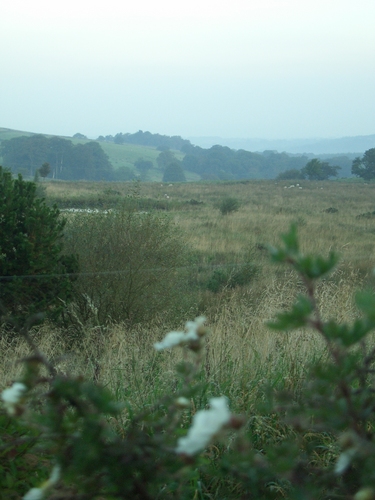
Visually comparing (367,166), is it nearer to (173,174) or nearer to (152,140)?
(173,174)

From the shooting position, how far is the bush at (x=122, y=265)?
7.34m

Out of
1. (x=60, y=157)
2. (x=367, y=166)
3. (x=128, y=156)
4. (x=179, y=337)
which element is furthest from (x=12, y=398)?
(x=128, y=156)

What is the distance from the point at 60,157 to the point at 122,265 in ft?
233

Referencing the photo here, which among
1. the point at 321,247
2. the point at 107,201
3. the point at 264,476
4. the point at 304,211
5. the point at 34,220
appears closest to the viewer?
the point at 264,476

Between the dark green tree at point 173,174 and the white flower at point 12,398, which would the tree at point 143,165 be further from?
the white flower at point 12,398

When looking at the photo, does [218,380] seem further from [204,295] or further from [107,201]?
[204,295]

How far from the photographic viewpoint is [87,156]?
7756 centimetres

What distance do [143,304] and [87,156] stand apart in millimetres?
72551

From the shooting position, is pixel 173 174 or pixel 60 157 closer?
pixel 60 157

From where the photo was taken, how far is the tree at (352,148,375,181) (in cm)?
5681

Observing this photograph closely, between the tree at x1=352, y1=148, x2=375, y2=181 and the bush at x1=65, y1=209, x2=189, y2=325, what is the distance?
5242 centimetres

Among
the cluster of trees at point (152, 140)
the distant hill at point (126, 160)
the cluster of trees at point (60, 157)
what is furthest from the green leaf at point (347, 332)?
the cluster of trees at point (152, 140)

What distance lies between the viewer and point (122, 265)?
7.36m

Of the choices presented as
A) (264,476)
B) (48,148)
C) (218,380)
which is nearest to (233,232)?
(218,380)
